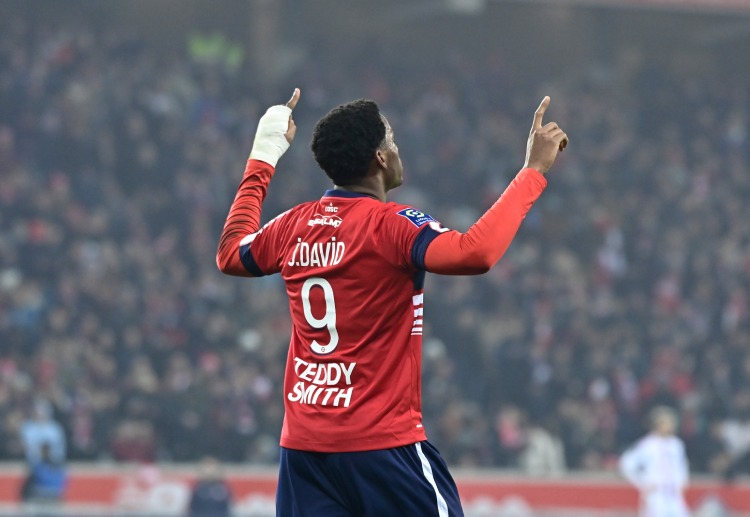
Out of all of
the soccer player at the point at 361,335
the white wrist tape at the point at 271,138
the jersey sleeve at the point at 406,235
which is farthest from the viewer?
the white wrist tape at the point at 271,138

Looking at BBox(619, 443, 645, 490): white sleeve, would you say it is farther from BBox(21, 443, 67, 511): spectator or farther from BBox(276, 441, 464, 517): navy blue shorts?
BBox(276, 441, 464, 517): navy blue shorts

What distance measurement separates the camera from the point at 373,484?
3771mm

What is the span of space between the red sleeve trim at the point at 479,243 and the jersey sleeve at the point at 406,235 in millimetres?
39

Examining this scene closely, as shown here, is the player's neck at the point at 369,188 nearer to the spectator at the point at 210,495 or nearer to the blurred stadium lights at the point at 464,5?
the spectator at the point at 210,495

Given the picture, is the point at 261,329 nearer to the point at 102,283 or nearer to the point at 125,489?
the point at 102,283

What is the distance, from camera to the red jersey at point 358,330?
377cm

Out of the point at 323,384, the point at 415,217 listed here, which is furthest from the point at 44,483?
the point at 415,217

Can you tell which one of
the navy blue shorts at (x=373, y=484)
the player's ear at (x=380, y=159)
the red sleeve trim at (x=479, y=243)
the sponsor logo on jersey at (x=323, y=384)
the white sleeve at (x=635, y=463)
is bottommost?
the white sleeve at (x=635, y=463)

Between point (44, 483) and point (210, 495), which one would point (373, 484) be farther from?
point (44, 483)

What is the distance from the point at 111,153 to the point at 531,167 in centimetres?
1441

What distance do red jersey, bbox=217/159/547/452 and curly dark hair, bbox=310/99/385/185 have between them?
0.36 ft

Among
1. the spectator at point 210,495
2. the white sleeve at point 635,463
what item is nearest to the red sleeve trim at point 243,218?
the spectator at point 210,495

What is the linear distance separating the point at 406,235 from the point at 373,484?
704 mm

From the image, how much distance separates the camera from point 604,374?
59.5 ft
